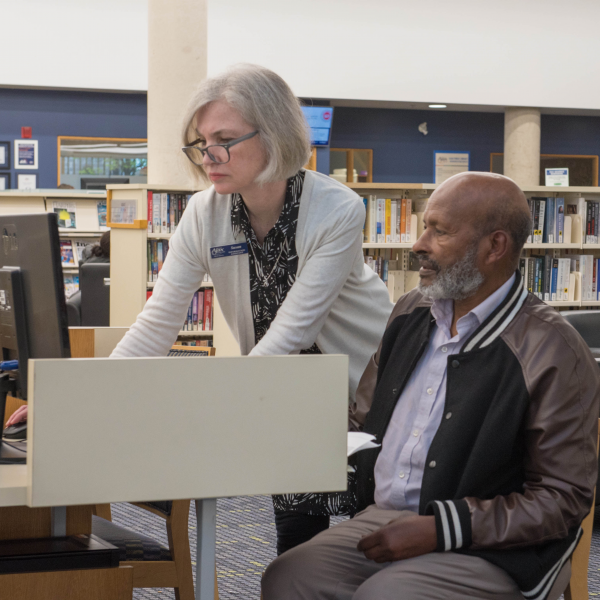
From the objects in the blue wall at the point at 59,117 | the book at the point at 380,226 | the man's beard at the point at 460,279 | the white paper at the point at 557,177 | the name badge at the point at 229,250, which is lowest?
the man's beard at the point at 460,279

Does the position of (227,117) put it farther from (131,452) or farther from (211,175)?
(131,452)

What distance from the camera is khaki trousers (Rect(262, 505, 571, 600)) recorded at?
134 cm

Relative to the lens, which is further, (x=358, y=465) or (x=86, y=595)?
(x=358, y=465)

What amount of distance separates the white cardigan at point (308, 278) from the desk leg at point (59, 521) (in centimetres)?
40

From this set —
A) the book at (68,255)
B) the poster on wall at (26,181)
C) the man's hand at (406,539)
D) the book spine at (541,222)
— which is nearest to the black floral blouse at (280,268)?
the man's hand at (406,539)

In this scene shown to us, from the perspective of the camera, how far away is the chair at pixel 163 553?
1.88 metres

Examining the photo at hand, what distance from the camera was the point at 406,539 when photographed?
1.37 metres

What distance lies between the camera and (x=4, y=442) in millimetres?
1536

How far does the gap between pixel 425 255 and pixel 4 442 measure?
91cm

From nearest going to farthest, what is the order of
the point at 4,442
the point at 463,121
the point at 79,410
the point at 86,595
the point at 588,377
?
1. the point at 79,410
2. the point at 86,595
3. the point at 588,377
4. the point at 4,442
5. the point at 463,121

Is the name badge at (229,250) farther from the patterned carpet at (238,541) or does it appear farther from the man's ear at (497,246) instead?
the patterned carpet at (238,541)

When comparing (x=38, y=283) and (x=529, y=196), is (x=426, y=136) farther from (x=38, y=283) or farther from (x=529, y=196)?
(x=38, y=283)

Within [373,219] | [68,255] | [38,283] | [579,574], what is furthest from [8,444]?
[68,255]

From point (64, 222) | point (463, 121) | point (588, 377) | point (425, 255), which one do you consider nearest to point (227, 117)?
point (425, 255)
